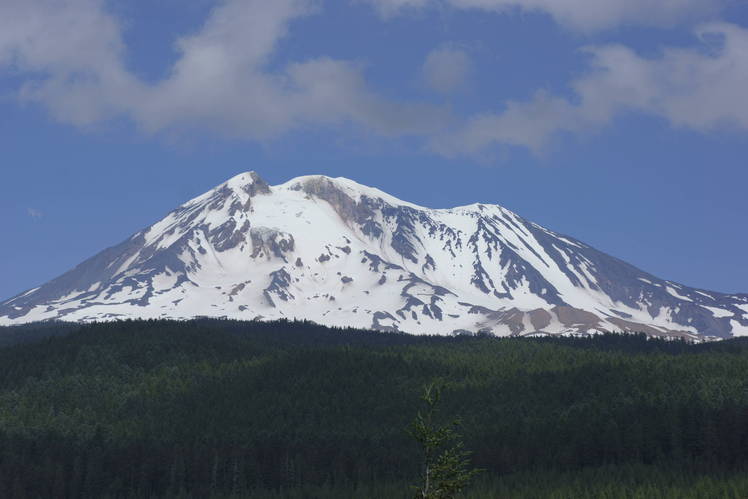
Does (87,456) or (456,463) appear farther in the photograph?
(87,456)

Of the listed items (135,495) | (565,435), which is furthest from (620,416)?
(135,495)

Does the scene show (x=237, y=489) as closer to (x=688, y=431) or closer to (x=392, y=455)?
(x=392, y=455)

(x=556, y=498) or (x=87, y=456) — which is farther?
(x=87, y=456)

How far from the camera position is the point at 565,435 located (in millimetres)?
190625

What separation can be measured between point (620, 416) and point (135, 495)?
85342mm

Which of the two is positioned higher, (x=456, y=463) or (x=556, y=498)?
(x=456, y=463)

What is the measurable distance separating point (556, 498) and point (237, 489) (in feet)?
204

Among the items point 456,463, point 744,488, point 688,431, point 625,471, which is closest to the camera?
point 456,463

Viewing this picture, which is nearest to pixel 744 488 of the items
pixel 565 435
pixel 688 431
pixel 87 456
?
pixel 688 431

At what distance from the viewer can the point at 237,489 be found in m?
181

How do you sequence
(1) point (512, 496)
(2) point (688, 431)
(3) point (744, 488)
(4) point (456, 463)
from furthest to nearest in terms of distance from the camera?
(2) point (688, 431)
(1) point (512, 496)
(3) point (744, 488)
(4) point (456, 463)

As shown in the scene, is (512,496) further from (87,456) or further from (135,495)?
(87,456)

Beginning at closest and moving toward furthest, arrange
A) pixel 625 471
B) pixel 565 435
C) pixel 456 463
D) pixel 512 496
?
pixel 456 463
pixel 512 496
pixel 625 471
pixel 565 435

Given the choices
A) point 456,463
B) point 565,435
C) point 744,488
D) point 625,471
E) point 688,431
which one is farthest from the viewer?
point 565,435
